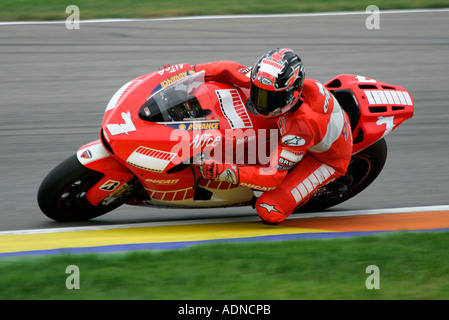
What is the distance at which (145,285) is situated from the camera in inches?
154

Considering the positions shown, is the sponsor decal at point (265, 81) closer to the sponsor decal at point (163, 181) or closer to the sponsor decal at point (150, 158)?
the sponsor decal at point (150, 158)

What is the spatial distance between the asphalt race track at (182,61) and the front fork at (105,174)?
41 centimetres

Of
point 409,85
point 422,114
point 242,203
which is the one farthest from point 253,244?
point 409,85

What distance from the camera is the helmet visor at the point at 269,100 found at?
436cm

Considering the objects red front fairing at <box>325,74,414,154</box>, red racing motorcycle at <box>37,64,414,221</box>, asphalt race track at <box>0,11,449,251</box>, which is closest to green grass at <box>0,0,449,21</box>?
asphalt race track at <box>0,11,449,251</box>

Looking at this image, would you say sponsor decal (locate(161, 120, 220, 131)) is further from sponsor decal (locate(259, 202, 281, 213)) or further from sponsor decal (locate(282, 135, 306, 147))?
sponsor decal (locate(259, 202, 281, 213))

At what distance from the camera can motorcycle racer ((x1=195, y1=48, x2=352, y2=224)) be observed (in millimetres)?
4391

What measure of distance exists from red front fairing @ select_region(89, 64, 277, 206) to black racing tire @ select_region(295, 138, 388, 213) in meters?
0.96

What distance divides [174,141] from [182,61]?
4.35 meters

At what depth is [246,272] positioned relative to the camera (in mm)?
4102

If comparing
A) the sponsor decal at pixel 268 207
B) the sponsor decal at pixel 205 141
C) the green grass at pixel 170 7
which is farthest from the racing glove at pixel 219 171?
the green grass at pixel 170 7
